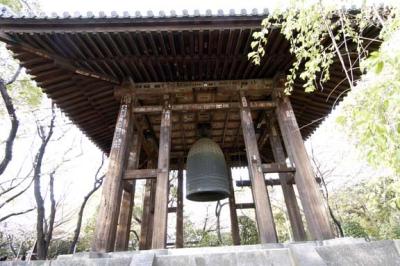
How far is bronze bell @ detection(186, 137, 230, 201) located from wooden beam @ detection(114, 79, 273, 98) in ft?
4.49

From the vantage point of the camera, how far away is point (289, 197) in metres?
6.11

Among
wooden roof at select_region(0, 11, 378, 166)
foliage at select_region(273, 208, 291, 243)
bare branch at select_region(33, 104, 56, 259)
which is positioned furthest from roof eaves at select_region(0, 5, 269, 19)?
foliage at select_region(273, 208, 291, 243)

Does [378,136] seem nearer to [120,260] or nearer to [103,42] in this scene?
[120,260]

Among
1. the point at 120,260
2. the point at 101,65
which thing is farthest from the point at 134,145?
the point at 120,260

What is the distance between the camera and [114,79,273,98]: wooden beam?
17.9 feet

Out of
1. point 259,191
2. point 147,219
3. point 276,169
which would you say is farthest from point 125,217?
point 276,169

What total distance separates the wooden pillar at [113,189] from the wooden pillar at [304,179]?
3.05m

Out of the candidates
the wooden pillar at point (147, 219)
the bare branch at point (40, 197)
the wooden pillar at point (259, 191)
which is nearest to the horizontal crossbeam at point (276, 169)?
the wooden pillar at point (259, 191)

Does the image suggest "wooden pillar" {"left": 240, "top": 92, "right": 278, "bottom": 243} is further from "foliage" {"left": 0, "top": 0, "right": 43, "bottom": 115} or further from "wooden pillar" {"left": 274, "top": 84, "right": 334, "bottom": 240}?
"foliage" {"left": 0, "top": 0, "right": 43, "bottom": 115}

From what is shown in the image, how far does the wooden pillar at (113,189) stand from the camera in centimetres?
391

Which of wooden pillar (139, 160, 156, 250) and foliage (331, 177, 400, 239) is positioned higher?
foliage (331, 177, 400, 239)

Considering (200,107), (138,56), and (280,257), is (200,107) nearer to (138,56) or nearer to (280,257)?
(138,56)

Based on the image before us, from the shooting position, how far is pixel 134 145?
625cm

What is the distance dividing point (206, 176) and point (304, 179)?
186 cm
